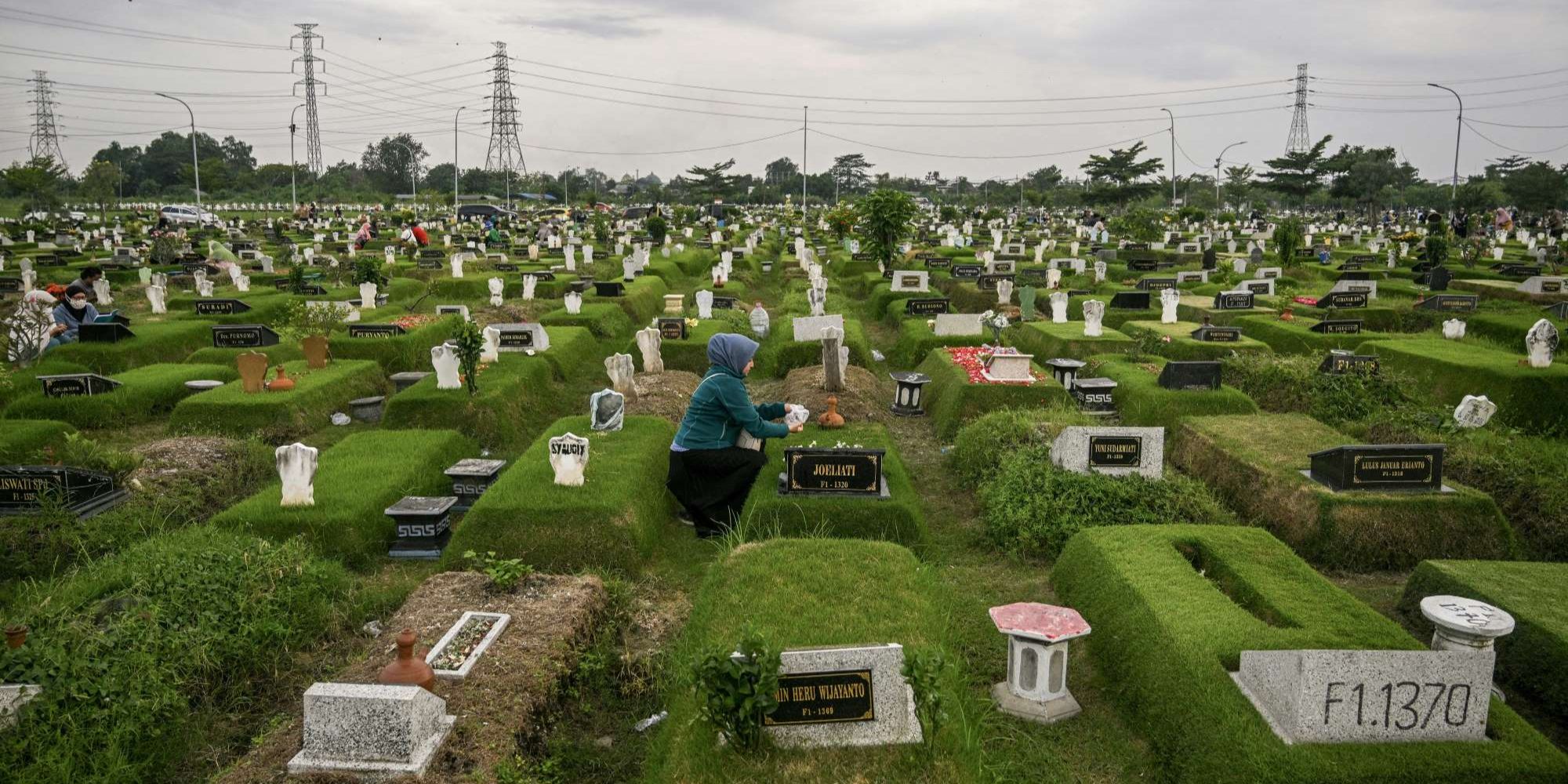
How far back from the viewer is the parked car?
46.9 m

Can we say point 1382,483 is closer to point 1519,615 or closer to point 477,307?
point 1519,615

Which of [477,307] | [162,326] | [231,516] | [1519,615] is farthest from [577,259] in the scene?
[1519,615]

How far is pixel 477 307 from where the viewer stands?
67.9ft

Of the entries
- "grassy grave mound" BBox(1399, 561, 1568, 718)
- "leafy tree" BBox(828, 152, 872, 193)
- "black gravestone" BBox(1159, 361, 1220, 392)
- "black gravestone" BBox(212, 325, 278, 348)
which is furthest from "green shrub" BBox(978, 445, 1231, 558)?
"leafy tree" BBox(828, 152, 872, 193)

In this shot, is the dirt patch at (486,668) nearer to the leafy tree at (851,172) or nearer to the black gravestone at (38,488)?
the black gravestone at (38,488)

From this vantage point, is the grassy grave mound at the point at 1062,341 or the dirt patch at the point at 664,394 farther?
the grassy grave mound at the point at 1062,341

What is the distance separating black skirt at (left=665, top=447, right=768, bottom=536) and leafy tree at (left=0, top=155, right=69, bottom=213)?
5583 centimetres

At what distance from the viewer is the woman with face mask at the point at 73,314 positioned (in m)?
15.9

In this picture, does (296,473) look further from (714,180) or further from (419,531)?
(714,180)

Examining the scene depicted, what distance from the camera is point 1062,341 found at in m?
16.1

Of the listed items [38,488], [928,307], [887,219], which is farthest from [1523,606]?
[887,219]

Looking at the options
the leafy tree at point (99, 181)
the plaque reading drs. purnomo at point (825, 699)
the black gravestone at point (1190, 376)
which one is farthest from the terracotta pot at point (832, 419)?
the leafy tree at point (99, 181)

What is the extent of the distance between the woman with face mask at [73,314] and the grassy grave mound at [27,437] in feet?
17.2

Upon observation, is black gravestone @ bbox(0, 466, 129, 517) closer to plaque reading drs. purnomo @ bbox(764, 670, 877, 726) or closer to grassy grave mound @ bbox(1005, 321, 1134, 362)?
plaque reading drs. purnomo @ bbox(764, 670, 877, 726)
